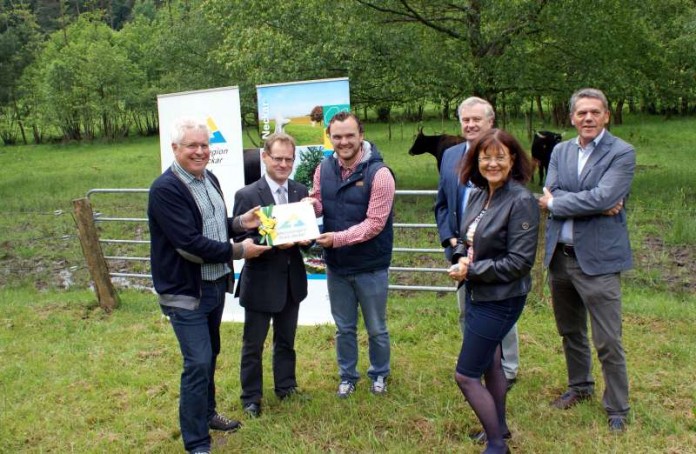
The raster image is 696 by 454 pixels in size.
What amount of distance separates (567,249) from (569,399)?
3.29 feet

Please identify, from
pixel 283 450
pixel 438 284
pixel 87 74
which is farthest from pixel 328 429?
pixel 87 74

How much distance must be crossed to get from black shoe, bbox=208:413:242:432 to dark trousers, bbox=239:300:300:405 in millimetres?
212

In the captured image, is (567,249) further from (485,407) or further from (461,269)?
(485,407)

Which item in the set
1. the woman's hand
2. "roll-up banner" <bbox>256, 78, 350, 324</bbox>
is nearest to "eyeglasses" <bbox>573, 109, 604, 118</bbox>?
the woman's hand

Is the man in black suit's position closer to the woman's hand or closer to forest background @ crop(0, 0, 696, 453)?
forest background @ crop(0, 0, 696, 453)

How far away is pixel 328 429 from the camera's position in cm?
378

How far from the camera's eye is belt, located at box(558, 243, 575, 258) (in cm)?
356

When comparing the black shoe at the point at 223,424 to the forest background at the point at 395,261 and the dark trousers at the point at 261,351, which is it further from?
the dark trousers at the point at 261,351

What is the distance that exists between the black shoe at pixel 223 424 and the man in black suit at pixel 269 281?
157 millimetres

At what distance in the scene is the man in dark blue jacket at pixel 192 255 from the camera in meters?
3.27

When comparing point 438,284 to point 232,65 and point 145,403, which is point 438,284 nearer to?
point 145,403

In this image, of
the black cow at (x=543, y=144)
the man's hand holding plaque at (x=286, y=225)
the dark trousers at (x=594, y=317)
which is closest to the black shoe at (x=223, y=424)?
the man's hand holding plaque at (x=286, y=225)

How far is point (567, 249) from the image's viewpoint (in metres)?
3.59

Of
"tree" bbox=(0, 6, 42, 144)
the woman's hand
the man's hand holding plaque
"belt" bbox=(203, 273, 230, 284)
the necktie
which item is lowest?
"belt" bbox=(203, 273, 230, 284)
